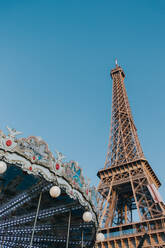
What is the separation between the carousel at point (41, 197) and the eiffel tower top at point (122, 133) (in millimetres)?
20263

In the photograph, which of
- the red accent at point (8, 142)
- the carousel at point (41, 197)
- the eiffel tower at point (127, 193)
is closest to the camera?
the red accent at point (8, 142)

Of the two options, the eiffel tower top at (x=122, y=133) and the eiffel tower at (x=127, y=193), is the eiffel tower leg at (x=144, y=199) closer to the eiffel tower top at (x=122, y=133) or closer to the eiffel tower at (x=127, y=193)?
the eiffel tower at (x=127, y=193)

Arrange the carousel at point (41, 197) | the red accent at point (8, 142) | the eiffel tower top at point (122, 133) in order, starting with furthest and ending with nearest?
1. the eiffel tower top at point (122, 133)
2. the carousel at point (41, 197)
3. the red accent at point (8, 142)

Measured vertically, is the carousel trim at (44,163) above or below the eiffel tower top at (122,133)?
below

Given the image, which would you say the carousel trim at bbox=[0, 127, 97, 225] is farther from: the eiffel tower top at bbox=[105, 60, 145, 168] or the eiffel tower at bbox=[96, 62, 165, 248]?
the eiffel tower top at bbox=[105, 60, 145, 168]

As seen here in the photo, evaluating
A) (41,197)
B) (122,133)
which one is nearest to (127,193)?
(122,133)

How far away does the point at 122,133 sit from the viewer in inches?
1443

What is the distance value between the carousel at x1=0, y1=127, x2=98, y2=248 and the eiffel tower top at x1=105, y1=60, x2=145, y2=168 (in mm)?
20263

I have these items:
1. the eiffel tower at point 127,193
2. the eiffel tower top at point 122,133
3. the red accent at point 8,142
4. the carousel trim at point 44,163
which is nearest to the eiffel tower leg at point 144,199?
the eiffel tower at point 127,193

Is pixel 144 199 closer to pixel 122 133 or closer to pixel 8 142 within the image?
pixel 122 133

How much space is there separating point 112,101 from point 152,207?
930 inches

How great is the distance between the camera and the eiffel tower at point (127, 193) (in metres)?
21.6

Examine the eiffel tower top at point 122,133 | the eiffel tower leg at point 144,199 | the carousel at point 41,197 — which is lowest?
the carousel at point 41,197

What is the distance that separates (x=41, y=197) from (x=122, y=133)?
94.5ft
